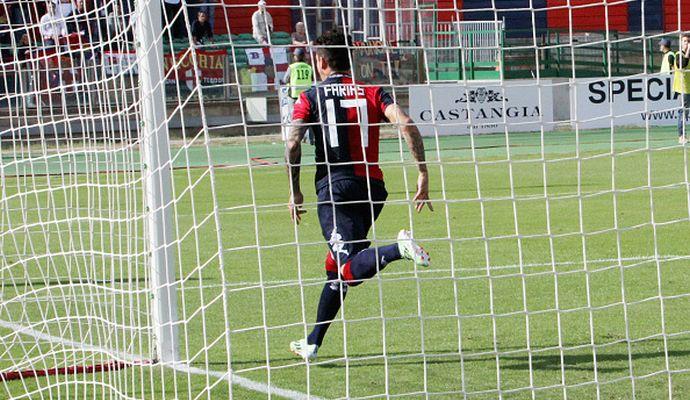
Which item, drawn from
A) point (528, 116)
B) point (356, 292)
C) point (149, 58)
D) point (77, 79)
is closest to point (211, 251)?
point (356, 292)

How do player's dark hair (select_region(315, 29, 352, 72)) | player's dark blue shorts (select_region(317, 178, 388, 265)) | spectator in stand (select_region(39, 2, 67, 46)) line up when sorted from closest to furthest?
player's dark hair (select_region(315, 29, 352, 72))
player's dark blue shorts (select_region(317, 178, 388, 265))
spectator in stand (select_region(39, 2, 67, 46))

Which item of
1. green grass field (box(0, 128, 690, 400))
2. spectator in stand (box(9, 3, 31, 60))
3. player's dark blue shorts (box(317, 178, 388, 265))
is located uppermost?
spectator in stand (box(9, 3, 31, 60))

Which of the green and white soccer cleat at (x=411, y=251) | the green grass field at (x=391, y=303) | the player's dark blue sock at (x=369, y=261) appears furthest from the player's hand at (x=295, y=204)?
the green and white soccer cleat at (x=411, y=251)

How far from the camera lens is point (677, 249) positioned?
10.8 meters

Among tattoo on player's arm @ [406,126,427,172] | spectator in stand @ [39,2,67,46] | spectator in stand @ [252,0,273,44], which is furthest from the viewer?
spectator in stand @ [39,2,67,46]

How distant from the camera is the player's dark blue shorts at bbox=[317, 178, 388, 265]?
668 centimetres

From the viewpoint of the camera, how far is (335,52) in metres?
6.61

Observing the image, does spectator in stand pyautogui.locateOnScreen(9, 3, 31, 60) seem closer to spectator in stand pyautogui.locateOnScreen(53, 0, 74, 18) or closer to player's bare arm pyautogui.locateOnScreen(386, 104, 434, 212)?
spectator in stand pyautogui.locateOnScreen(53, 0, 74, 18)

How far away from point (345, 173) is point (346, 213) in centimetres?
23

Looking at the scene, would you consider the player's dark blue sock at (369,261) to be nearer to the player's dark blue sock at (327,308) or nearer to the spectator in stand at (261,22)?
the player's dark blue sock at (327,308)

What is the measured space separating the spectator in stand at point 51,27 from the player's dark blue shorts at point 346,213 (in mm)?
1913

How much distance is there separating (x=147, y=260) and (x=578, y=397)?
263 centimetres

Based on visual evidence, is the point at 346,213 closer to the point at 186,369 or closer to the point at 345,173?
the point at 345,173

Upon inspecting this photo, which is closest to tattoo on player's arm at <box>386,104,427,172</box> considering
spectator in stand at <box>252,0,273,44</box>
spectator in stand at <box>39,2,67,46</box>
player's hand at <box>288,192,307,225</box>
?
player's hand at <box>288,192,307,225</box>
